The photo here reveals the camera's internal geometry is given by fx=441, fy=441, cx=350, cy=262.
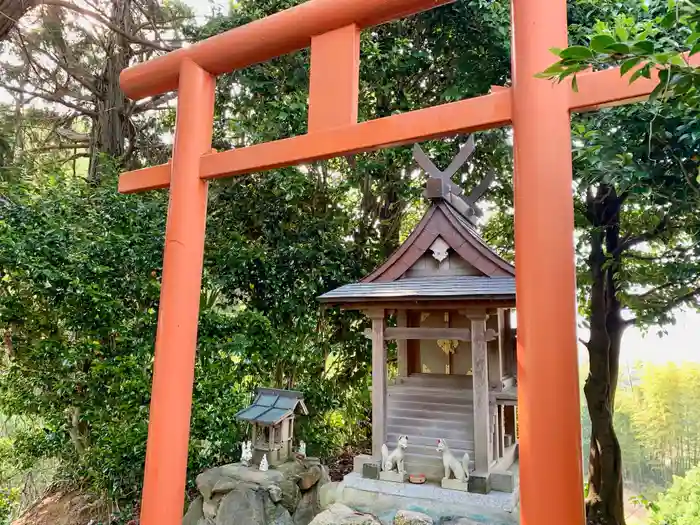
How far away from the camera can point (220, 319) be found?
14.4 ft

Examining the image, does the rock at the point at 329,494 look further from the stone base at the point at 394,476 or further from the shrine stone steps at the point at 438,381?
the shrine stone steps at the point at 438,381

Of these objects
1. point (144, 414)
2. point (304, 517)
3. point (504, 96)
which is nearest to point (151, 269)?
point (144, 414)

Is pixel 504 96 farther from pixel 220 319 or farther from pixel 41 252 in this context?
pixel 41 252

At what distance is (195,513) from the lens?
3861mm

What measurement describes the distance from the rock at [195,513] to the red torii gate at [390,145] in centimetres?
283

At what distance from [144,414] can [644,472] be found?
950 cm

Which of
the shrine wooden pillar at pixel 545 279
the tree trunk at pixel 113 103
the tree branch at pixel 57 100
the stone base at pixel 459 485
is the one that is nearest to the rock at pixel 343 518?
the stone base at pixel 459 485

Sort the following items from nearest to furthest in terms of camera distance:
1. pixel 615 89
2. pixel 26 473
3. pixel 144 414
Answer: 1. pixel 615 89
2. pixel 144 414
3. pixel 26 473

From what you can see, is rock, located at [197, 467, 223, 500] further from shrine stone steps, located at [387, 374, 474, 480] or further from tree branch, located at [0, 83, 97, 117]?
tree branch, located at [0, 83, 97, 117]

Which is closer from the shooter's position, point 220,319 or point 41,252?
point 41,252

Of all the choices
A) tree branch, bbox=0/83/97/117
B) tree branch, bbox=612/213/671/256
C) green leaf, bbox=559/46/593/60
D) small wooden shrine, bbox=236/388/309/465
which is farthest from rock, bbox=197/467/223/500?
tree branch, bbox=0/83/97/117

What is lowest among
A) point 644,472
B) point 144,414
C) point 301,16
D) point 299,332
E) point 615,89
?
point 644,472

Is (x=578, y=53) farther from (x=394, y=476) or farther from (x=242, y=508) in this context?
(x=242, y=508)

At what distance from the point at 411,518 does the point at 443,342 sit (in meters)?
1.11
